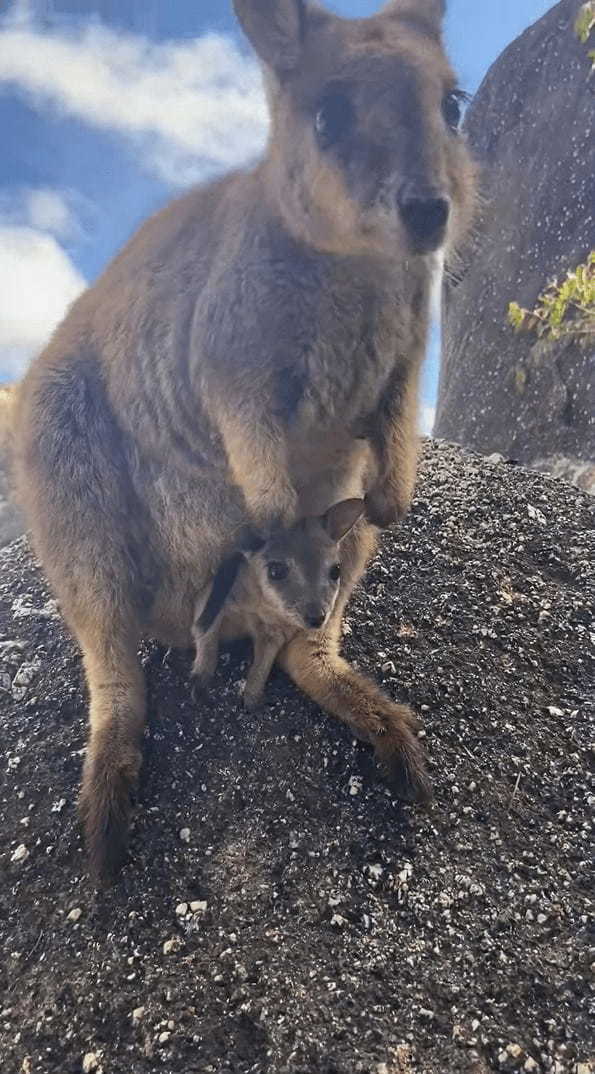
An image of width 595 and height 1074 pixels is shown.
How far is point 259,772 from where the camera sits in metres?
2.26

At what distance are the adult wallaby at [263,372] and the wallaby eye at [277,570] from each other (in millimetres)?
127

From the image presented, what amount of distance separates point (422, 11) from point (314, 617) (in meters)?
1.47

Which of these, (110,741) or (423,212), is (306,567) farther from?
(423,212)

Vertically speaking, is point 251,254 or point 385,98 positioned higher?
point 385,98

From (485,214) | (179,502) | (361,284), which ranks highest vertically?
(485,214)

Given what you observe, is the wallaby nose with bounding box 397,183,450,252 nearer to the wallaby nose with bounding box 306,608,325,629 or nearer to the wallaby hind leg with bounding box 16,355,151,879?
the wallaby nose with bounding box 306,608,325,629

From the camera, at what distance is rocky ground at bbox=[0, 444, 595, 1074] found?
174 centimetres

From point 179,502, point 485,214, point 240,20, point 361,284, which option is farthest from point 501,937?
point 240,20

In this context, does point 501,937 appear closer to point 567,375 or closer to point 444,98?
point 444,98

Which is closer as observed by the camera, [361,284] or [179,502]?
[361,284]

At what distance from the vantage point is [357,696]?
2258mm

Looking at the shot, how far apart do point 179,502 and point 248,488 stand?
11.9 inches

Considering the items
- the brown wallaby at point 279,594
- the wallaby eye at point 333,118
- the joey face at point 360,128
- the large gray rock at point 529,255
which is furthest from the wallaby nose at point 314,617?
the large gray rock at point 529,255

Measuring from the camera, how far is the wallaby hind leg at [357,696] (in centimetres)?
213
